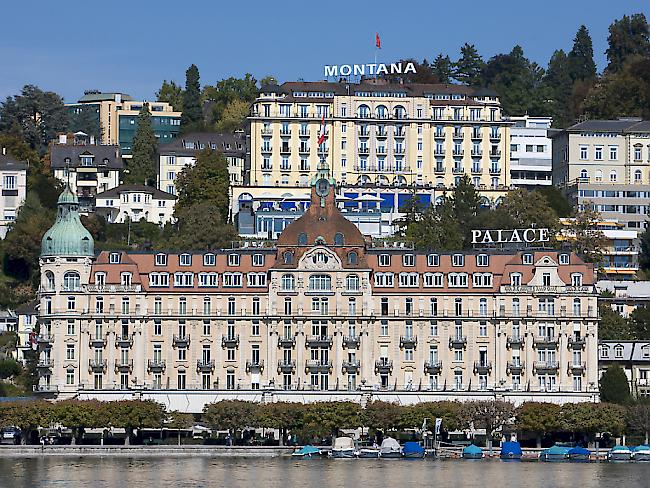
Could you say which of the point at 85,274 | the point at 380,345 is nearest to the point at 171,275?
the point at 85,274

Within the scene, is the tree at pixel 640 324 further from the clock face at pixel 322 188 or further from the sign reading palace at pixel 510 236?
the clock face at pixel 322 188

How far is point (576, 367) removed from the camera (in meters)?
170

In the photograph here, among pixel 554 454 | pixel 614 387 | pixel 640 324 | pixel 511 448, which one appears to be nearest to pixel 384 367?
pixel 511 448

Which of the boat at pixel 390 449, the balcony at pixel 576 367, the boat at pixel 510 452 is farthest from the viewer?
the balcony at pixel 576 367

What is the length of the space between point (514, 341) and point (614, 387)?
8.70 meters

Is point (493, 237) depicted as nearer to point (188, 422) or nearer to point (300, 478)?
point (188, 422)

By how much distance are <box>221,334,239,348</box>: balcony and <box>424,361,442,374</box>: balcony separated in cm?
1495

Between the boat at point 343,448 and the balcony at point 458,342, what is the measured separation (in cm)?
1532

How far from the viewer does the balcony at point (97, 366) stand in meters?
171

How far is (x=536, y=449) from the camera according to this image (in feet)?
529

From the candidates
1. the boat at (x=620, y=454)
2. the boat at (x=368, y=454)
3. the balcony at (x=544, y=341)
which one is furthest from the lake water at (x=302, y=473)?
the balcony at (x=544, y=341)

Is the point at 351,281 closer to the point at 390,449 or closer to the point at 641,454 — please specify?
the point at 390,449

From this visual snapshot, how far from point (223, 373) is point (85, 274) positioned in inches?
549

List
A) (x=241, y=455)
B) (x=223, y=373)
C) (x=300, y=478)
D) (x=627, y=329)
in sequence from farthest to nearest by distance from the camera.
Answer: (x=627, y=329)
(x=223, y=373)
(x=241, y=455)
(x=300, y=478)
